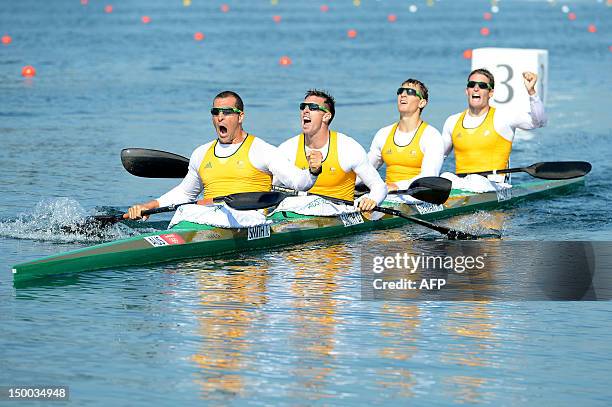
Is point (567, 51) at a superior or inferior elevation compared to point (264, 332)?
superior

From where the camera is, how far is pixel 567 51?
139 ft

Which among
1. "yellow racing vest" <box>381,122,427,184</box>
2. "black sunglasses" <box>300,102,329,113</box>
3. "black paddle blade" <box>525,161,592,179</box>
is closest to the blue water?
"black paddle blade" <box>525,161,592,179</box>

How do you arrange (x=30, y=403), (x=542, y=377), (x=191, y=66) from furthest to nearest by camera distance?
(x=191, y=66) → (x=542, y=377) → (x=30, y=403)

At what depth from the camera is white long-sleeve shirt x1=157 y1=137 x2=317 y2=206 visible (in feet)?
40.5

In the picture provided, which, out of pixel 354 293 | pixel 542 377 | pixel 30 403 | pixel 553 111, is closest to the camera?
pixel 30 403

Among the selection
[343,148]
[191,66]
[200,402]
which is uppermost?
[191,66]

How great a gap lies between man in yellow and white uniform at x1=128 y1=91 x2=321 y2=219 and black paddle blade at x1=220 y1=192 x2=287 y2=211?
26 cm

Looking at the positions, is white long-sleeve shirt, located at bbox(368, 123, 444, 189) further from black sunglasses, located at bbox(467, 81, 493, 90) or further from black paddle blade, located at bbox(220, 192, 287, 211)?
black paddle blade, located at bbox(220, 192, 287, 211)

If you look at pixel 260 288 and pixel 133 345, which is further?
pixel 260 288

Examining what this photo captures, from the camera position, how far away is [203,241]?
12406 millimetres

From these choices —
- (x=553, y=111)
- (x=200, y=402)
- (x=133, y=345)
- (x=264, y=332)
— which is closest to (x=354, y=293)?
(x=264, y=332)

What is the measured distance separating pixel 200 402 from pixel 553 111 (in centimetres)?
1946

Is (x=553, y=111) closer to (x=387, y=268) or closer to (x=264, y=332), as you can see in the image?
(x=387, y=268)

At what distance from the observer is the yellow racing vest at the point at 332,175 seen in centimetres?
1323
